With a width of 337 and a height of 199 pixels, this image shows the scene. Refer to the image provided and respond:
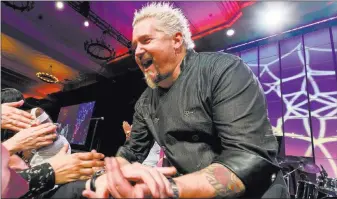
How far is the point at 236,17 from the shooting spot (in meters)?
5.05

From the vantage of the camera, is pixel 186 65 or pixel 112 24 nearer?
pixel 186 65

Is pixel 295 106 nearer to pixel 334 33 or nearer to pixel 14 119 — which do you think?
pixel 334 33

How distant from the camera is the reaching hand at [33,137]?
123 centimetres

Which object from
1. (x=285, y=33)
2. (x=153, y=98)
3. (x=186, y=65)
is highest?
(x=285, y=33)

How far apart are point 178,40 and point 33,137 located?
0.95 meters

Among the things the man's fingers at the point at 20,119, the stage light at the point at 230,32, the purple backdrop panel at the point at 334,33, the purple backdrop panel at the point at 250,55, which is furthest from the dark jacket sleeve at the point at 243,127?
the purple backdrop panel at the point at 250,55

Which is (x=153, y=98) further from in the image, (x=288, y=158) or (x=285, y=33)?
(x=285, y=33)

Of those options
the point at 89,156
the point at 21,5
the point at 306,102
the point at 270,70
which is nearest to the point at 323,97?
the point at 306,102

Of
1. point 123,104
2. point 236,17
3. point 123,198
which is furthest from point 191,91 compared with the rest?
point 123,104

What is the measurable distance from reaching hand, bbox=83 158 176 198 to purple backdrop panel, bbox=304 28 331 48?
18.3 feet

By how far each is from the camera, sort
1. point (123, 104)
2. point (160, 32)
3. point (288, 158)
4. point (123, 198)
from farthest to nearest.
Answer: point (123, 104), point (288, 158), point (160, 32), point (123, 198)

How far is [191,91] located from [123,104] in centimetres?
725

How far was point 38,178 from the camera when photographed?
2.97 feet

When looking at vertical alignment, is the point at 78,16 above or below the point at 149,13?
above
